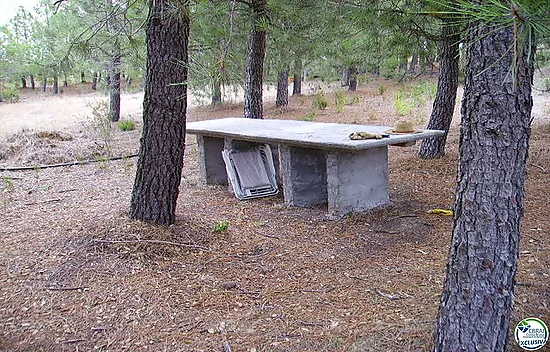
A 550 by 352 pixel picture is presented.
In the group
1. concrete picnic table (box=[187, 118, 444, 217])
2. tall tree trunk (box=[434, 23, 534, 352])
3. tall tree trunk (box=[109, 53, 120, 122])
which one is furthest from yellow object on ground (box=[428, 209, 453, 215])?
tall tree trunk (box=[109, 53, 120, 122])

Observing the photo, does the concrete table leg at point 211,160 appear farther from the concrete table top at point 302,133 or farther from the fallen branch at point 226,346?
the fallen branch at point 226,346

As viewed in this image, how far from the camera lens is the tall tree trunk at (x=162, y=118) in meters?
3.49

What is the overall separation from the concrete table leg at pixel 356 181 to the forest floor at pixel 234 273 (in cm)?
14

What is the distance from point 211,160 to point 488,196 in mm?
4201

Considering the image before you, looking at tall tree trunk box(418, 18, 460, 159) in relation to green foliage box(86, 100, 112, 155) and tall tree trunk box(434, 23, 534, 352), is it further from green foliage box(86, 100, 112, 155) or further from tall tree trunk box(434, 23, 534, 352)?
green foliage box(86, 100, 112, 155)

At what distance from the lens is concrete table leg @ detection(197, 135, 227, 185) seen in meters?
5.66

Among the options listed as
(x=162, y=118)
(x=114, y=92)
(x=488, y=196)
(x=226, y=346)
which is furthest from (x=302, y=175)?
(x=114, y=92)

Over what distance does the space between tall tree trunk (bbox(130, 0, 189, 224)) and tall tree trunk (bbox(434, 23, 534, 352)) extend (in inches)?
86.4

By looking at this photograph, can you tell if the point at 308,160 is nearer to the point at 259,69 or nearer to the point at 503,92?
the point at 259,69

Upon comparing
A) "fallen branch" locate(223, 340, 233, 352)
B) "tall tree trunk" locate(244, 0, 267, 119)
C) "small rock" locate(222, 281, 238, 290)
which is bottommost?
"fallen branch" locate(223, 340, 233, 352)

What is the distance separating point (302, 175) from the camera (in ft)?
15.4

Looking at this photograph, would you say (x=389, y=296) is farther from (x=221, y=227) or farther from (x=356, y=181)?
(x=356, y=181)

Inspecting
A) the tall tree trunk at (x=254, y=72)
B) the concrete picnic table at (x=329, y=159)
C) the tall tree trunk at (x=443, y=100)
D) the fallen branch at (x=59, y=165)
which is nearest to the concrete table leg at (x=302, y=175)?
the concrete picnic table at (x=329, y=159)

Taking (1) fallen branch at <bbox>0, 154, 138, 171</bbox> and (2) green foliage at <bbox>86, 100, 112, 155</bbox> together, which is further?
(2) green foliage at <bbox>86, 100, 112, 155</bbox>
